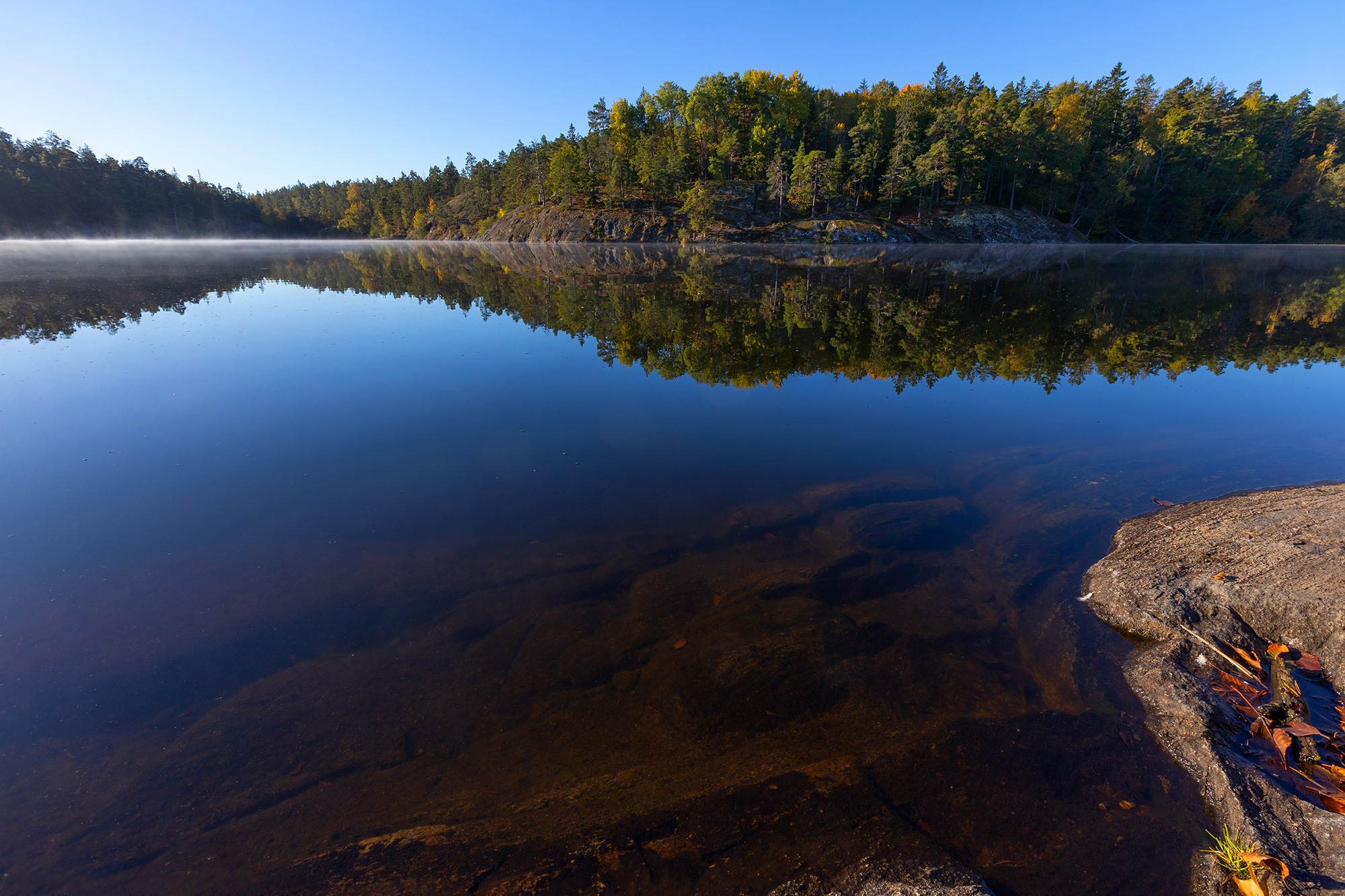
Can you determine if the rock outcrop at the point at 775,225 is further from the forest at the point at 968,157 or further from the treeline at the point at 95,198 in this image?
the treeline at the point at 95,198

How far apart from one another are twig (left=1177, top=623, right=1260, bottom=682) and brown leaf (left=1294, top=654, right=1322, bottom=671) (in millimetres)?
414

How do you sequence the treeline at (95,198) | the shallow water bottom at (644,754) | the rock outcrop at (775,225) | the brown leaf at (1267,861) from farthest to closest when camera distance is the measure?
the treeline at (95,198)
the rock outcrop at (775,225)
the shallow water bottom at (644,754)
the brown leaf at (1267,861)

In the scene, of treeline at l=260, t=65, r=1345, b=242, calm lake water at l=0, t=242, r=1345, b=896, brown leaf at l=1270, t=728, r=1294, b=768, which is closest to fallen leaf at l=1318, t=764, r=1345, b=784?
brown leaf at l=1270, t=728, r=1294, b=768

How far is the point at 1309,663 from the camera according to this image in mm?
4613

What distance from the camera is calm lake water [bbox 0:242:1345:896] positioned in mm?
3443

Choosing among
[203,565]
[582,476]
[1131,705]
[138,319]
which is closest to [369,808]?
[203,565]

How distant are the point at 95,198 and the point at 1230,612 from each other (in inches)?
7307

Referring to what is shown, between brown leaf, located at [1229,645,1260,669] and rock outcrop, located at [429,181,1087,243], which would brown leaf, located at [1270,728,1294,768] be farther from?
rock outcrop, located at [429,181,1087,243]

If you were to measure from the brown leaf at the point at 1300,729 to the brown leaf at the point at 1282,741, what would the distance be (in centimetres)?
3

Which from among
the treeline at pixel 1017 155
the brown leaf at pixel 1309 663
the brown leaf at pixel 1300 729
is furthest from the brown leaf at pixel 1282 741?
the treeline at pixel 1017 155

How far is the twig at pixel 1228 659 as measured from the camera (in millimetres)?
4648

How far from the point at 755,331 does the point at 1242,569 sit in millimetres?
13937

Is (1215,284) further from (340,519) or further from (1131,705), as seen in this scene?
(340,519)

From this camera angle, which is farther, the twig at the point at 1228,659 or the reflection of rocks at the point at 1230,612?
the twig at the point at 1228,659
